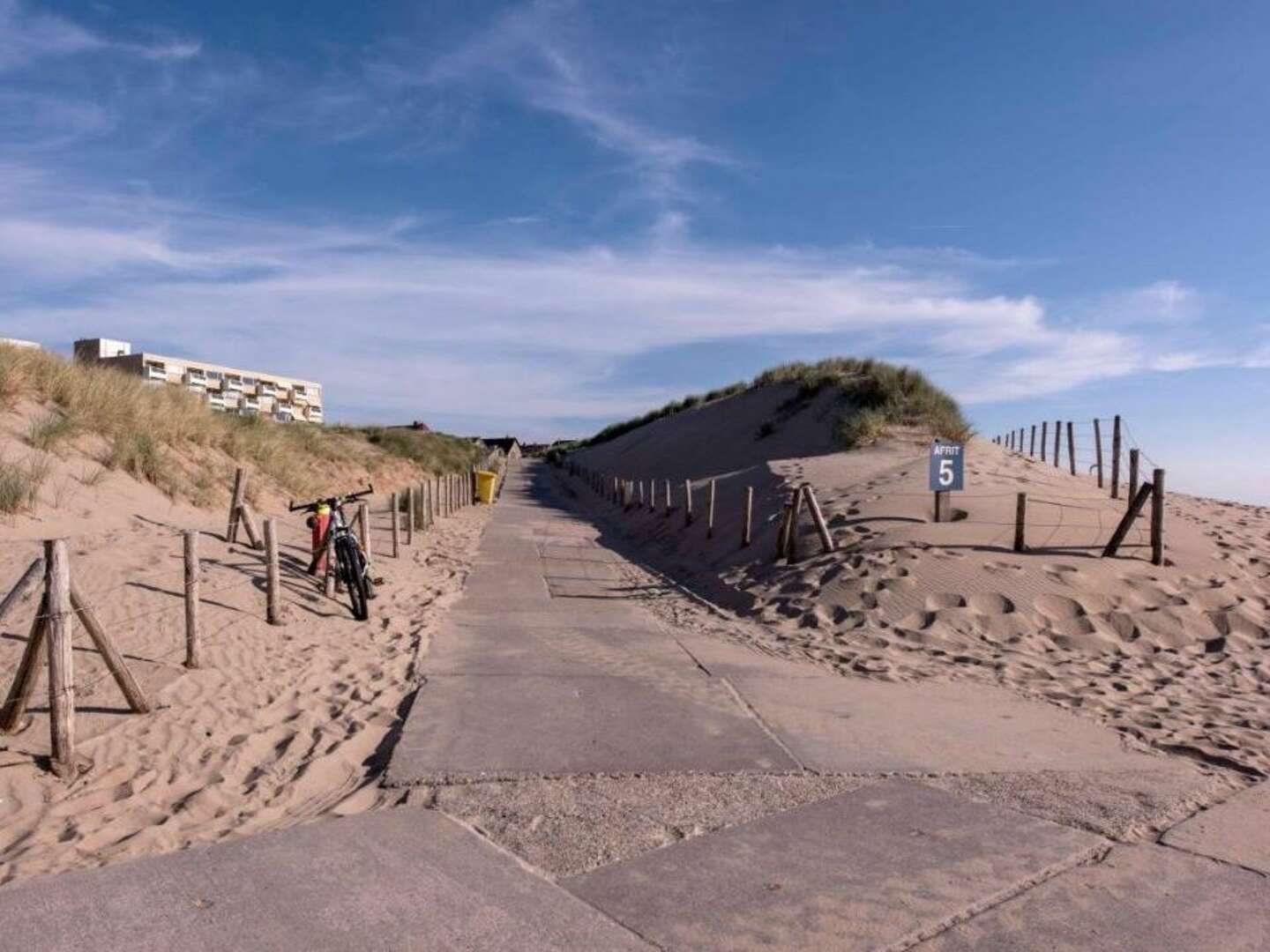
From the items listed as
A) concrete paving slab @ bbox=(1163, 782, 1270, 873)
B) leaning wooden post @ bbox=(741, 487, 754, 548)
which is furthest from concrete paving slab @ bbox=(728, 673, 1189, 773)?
leaning wooden post @ bbox=(741, 487, 754, 548)

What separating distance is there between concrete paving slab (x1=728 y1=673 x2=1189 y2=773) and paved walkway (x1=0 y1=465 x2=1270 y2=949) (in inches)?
1.1

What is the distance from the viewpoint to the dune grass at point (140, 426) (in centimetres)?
1625

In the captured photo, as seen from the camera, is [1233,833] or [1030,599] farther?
[1030,599]

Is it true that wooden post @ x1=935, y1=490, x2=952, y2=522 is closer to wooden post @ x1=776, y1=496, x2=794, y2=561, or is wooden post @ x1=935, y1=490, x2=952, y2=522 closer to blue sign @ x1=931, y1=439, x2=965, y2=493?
blue sign @ x1=931, y1=439, x2=965, y2=493

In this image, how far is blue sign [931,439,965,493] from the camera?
15.7 m

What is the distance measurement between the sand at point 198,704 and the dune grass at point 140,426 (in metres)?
2.76

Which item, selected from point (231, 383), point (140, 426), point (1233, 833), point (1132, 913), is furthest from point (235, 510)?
point (231, 383)

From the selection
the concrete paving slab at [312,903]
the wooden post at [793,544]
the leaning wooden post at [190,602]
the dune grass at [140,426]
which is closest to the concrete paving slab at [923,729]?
the concrete paving slab at [312,903]

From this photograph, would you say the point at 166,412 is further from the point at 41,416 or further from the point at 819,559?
the point at 819,559

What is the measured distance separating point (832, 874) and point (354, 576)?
26.0ft

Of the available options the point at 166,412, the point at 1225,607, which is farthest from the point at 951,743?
the point at 166,412

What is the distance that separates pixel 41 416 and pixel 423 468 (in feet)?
84.6

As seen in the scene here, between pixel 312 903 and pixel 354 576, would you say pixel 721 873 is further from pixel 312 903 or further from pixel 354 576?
pixel 354 576

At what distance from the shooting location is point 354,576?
1139cm
